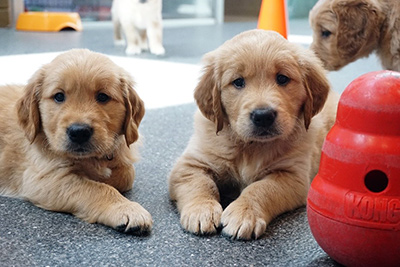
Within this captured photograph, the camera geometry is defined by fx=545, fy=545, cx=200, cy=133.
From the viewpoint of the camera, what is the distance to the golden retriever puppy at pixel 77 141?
2109mm

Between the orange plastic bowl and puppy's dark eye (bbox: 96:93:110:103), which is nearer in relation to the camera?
puppy's dark eye (bbox: 96:93:110:103)

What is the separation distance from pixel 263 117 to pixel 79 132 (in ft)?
2.34

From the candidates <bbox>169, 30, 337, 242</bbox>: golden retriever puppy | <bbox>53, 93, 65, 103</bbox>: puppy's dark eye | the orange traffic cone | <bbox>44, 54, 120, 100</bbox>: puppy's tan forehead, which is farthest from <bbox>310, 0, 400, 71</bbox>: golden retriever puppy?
<bbox>53, 93, 65, 103</bbox>: puppy's dark eye

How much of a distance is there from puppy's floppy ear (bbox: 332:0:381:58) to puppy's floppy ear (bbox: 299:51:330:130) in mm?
1402

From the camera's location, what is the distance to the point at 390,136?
1.59m

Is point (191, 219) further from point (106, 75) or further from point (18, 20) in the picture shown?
point (18, 20)

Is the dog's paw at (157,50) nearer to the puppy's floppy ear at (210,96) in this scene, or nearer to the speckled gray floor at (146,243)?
the speckled gray floor at (146,243)

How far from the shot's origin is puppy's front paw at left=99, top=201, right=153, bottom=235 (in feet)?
6.49

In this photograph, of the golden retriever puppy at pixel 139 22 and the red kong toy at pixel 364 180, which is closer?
the red kong toy at pixel 364 180

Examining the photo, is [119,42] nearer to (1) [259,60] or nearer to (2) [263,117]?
(1) [259,60]

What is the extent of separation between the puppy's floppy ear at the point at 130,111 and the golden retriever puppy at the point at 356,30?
1834 millimetres

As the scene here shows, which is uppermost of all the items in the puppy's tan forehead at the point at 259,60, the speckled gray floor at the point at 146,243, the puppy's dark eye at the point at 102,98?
the puppy's tan forehead at the point at 259,60

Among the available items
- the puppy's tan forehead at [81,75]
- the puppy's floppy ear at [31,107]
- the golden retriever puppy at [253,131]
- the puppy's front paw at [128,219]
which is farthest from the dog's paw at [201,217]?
the puppy's floppy ear at [31,107]

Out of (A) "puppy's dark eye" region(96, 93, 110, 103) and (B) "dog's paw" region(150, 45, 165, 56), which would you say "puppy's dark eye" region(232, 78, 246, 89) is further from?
(B) "dog's paw" region(150, 45, 165, 56)
